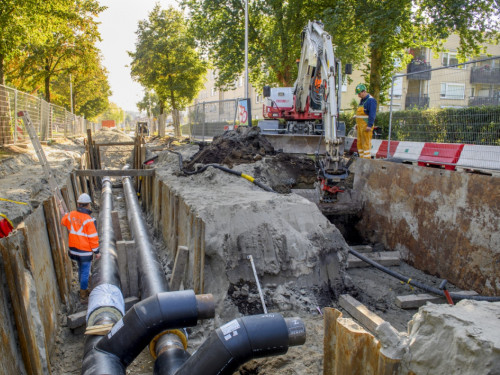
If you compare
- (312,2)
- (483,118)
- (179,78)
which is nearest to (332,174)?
(483,118)

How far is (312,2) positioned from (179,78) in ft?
46.1

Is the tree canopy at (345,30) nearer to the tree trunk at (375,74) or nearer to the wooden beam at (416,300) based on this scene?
the tree trunk at (375,74)

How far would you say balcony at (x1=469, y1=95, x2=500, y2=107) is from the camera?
7445mm

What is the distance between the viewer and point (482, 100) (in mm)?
7621

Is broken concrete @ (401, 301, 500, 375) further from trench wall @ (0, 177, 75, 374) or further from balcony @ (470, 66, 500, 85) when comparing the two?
balcony @ (470, 66, 500, 85)

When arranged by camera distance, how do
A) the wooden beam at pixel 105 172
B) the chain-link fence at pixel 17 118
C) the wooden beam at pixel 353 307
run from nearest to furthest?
the wooden beam at pixel 353 307
the wooden beam at pixel 105 172
the chain-link fence at pixel 17 118

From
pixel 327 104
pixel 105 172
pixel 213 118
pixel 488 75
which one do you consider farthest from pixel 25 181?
pixel 213 118

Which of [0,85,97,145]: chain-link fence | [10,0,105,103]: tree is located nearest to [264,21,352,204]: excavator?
[0,85,97,145]: chain-link fence

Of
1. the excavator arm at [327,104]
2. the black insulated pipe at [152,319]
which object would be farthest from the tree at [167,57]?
the black insulated pipe at [152,319]

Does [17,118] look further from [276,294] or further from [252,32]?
[252,32]

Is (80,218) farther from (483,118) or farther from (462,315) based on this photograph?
(483,118)

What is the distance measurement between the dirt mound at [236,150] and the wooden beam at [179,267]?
15.3ft

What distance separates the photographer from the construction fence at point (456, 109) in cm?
725

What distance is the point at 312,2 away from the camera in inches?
841
